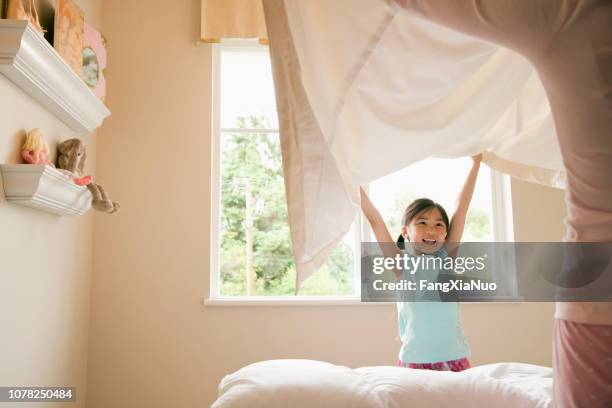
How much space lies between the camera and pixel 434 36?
0.97m

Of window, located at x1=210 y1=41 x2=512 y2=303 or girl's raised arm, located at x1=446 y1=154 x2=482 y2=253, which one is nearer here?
girl's raised arm, located at x1=446 y1=154 x2=482 y2=253

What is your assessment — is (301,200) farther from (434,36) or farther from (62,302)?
(62,302)

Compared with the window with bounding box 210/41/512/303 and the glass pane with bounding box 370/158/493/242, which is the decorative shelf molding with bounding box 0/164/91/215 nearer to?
the window with bounding box 210/41/512/303

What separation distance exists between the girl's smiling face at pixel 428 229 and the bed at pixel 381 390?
2.82 feet

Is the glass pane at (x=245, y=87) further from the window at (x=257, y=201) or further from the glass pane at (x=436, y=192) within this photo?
the glass pane at (x=436, y=192)

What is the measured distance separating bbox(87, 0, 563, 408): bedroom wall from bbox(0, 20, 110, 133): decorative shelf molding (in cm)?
46

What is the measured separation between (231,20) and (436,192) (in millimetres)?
1554

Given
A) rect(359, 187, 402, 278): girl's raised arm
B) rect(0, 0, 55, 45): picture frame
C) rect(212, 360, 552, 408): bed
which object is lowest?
rect(212, 360, 552, 408): bed

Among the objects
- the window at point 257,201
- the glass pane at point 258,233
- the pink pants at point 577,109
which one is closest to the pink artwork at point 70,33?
the window at point 257,201

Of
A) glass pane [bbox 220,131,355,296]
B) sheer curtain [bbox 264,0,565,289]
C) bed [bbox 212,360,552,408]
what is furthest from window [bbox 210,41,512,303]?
sheer curtain [bbox 264,0,565,289]

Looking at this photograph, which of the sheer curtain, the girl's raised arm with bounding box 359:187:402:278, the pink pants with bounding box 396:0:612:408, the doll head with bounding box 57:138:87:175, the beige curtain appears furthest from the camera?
the beige curtain

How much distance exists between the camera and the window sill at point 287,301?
282cm

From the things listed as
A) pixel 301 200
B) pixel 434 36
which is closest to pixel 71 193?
pixel 301 200

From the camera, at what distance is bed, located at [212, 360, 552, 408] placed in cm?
110
